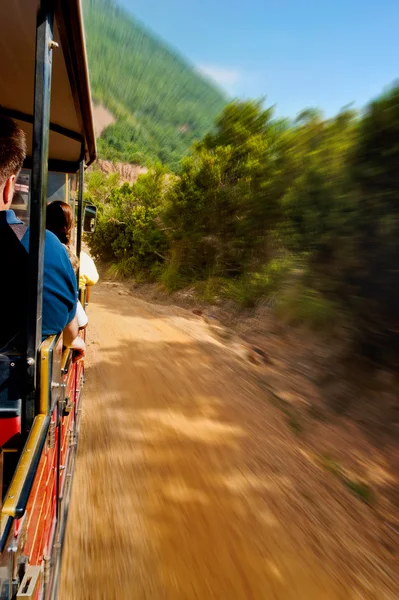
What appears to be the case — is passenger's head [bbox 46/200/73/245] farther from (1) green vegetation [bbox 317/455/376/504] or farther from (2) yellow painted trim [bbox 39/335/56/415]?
(1) green vegetation [bbox 317/455/376/504]

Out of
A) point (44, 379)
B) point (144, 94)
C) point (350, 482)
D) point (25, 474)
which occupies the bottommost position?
point (350, 482)

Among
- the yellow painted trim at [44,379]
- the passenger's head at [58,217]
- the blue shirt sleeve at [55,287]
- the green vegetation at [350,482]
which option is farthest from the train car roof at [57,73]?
the green vegetation at [350,482]

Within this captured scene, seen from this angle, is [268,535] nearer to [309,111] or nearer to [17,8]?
[17,8]

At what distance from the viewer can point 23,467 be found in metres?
1.10

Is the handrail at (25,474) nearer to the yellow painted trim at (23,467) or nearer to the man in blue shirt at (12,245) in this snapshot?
the yellow painted trim at (23,467)

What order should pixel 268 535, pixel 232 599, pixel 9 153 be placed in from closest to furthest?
1. pixel 9 153
2. pixel 232 599
3. pixel 268 535

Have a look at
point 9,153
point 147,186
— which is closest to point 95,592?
point 9,153

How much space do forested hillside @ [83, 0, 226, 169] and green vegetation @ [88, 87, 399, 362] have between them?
42203 millimetres

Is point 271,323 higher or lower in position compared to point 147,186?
lower

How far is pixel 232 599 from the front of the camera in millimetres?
2186

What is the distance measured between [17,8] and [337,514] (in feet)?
10.6

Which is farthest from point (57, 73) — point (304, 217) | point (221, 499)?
point (304, 217)

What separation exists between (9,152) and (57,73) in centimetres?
85

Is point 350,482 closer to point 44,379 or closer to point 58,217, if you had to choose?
point 44,379
